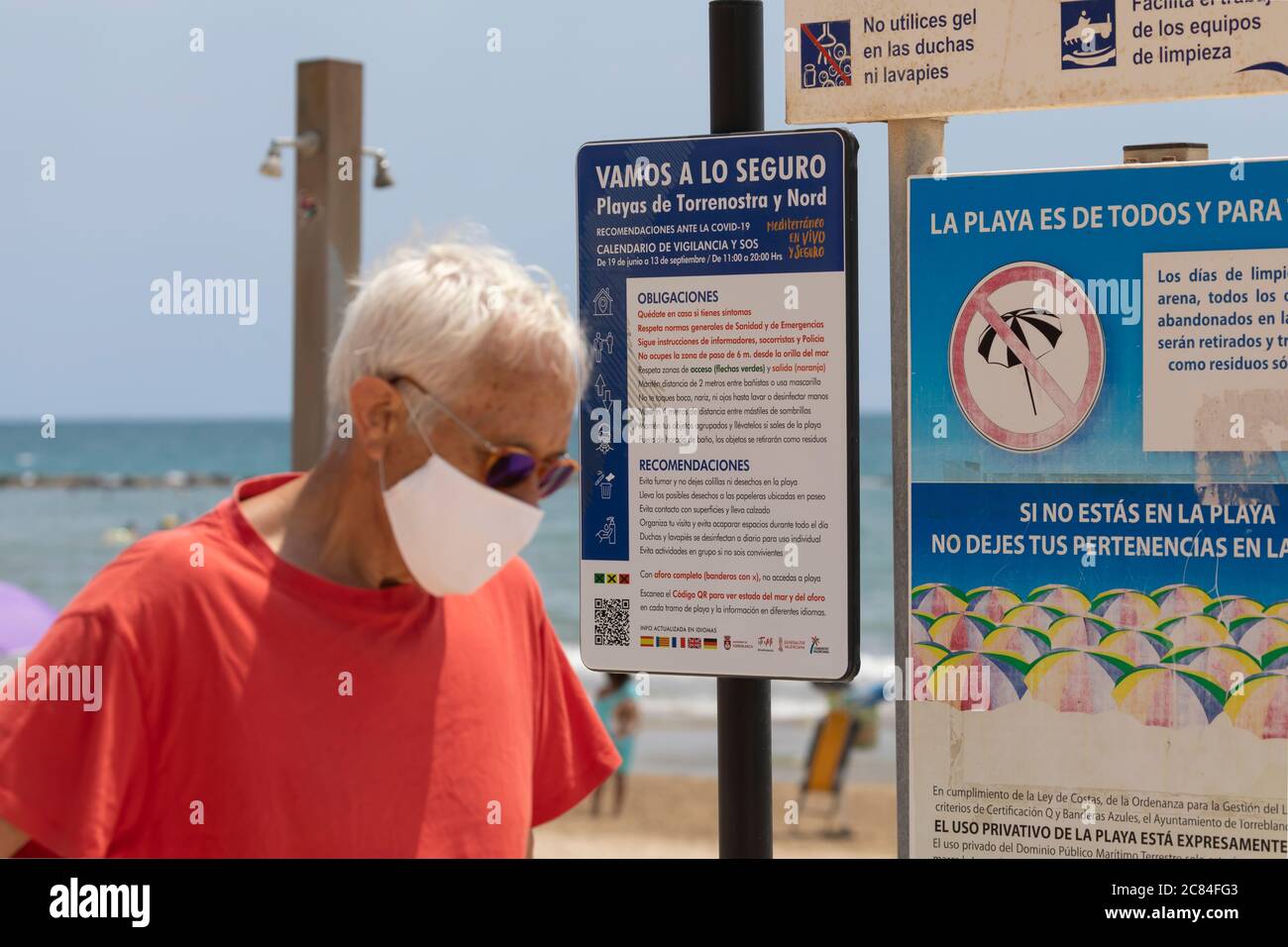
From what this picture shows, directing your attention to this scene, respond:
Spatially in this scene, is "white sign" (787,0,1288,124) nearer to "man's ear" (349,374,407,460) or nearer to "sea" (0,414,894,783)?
"sea" (0,414,894,783)

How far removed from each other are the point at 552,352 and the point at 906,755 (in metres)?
1.68

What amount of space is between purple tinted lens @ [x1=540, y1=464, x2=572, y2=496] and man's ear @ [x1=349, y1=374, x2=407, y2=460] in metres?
0.23

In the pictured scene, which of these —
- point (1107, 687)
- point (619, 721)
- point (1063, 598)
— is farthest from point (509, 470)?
point (619, 721)

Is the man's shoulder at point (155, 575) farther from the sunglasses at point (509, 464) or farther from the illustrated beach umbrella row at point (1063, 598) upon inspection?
the illustrated beach umbrella row at point (1063, 598)

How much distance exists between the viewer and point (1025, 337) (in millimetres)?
3527

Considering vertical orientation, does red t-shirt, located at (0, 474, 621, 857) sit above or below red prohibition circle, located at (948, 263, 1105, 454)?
below

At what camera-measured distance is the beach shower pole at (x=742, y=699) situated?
3.68 m

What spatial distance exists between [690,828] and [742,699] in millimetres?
12606

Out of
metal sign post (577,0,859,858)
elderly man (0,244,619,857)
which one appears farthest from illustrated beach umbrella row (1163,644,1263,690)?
elderly man (0,244,619,857)

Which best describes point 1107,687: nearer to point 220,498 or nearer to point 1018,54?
point 1018,54

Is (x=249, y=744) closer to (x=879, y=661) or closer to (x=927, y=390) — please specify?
(x=927, y=390)

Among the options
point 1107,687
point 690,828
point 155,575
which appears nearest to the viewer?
point 155,575

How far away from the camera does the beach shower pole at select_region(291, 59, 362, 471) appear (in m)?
7.74

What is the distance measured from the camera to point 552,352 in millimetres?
2363
